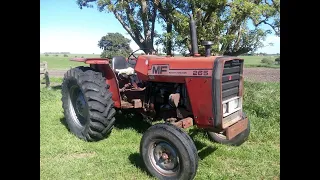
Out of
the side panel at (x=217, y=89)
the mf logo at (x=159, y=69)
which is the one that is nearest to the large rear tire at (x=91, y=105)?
the mf logo at (x=159, y=69)

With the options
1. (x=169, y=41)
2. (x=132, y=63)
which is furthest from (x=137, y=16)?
(x=132, y=63)

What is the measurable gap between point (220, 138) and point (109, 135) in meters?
1.77

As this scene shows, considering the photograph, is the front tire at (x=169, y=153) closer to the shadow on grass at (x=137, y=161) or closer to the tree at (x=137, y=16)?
the shadow on grass at (x=137, y=161)

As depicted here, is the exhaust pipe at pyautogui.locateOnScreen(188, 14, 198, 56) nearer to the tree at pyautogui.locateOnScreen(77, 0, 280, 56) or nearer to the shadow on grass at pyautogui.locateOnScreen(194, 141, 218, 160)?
the shadow on grass at pyautogui.locateOnScreen(194, 141, 218, 160)

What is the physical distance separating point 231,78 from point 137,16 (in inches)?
307

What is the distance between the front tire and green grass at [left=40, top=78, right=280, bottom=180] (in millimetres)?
196

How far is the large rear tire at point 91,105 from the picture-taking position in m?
4.12

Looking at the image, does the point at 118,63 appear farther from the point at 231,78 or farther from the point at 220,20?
the point at 220,20

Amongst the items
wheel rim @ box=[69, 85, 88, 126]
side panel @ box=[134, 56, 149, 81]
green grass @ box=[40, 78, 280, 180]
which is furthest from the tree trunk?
side panel @ box=[134, 56, 149, 81]
